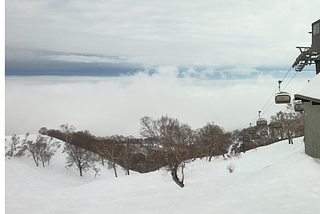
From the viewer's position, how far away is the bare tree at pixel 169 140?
16.5 m

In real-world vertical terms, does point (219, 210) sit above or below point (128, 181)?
above

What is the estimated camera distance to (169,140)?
1709 centimetres

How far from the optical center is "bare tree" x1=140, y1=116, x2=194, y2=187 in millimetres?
16531

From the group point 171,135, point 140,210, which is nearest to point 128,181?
point 171,135

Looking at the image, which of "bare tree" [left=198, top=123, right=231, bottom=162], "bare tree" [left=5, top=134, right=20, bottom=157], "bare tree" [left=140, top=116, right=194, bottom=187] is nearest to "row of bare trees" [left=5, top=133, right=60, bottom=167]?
"bare tree" [left=5, top=134, right=20, bottom=157]

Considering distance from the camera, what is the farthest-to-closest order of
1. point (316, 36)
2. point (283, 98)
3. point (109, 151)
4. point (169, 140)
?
point (109, 151)
point (169, 140)
point (316, 36)
point (283, 98)

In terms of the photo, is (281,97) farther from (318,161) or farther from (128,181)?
(128,181)

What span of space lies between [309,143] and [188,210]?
838cm

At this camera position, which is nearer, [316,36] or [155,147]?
[316,36]

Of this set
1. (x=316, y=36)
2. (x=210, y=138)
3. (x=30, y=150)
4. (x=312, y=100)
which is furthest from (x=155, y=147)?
(x=30, y=150)

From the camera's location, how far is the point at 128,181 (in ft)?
75.7

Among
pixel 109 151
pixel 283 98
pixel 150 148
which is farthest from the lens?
pixel 109 151

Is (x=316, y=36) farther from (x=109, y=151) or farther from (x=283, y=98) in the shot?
(x=109, y=151)

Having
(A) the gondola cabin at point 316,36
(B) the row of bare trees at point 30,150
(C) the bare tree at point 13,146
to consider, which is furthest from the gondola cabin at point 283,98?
(C) the bare tree at point 13,146
